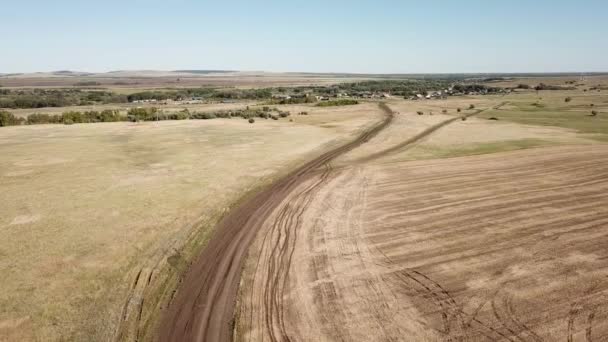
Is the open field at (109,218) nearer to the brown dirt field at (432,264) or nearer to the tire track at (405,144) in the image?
the brown dirt field at (432,264)

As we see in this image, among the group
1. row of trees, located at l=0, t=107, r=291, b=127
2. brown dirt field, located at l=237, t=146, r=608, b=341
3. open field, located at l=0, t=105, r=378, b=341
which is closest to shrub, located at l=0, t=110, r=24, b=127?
row of trees, located at l=0, t=107, r=291, b=127

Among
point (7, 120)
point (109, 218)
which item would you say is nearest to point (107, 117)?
point (7, 120)

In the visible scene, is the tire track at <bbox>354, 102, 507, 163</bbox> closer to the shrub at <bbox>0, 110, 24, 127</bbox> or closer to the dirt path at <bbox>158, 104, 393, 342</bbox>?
the dirt path at <bbox>158, 104, 393, 342</bbox>

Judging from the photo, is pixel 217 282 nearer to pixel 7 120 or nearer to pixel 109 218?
pixel 109 218

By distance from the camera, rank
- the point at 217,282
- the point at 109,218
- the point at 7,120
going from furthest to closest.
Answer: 1. the point at 7,120
2. the point at 109,218
3. the point at 217,282

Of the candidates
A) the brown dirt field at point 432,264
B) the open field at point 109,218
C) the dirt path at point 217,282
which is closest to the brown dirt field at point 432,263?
the brown dirt field at point 432,264

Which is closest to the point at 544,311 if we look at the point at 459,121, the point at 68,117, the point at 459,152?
the point at 459,152
